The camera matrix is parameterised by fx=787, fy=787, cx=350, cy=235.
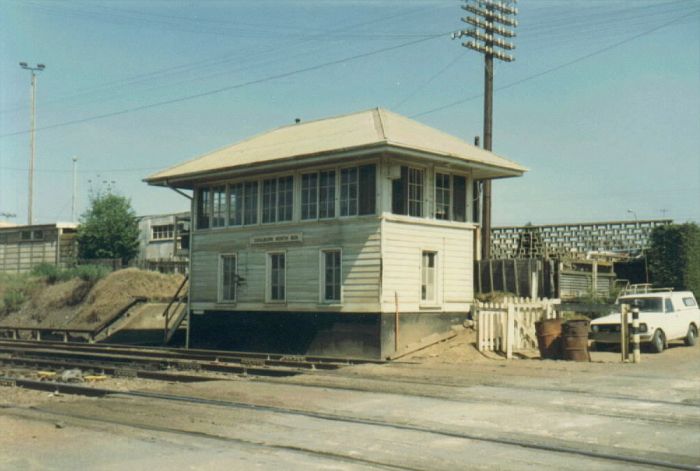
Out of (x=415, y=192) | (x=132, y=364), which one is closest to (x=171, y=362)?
(x=132, y=364)

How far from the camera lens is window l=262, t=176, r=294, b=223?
82.6 ft

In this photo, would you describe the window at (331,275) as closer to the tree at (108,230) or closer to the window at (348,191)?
the window at (348,191)

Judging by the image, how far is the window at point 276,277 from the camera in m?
25.1

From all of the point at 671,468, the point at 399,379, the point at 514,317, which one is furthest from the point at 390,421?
the point at 514,317

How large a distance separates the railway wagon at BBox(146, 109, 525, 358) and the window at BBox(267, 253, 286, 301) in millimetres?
33

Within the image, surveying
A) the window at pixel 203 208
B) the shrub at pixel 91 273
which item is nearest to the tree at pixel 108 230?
the shrub at pixel 91 273

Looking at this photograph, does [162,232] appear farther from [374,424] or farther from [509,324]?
[374,424]

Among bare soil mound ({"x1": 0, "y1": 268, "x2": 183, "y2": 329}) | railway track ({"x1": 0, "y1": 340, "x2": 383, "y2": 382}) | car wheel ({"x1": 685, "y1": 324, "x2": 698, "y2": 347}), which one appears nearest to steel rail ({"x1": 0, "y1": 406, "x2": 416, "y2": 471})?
railway track ({"x1": 0, "y1": 340, "x2": 383, "y2": 382})

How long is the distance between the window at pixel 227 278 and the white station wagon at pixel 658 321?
11.8m

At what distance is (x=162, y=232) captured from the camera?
5347 cm

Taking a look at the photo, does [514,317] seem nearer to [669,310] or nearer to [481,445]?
[669,310]

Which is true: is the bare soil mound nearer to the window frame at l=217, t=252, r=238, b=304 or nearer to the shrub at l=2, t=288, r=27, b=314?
the shrub at l=2, t=288, r=27, b=314

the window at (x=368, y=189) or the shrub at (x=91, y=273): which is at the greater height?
the window at (x=368, y=189)

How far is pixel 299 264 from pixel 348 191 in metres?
2.87
